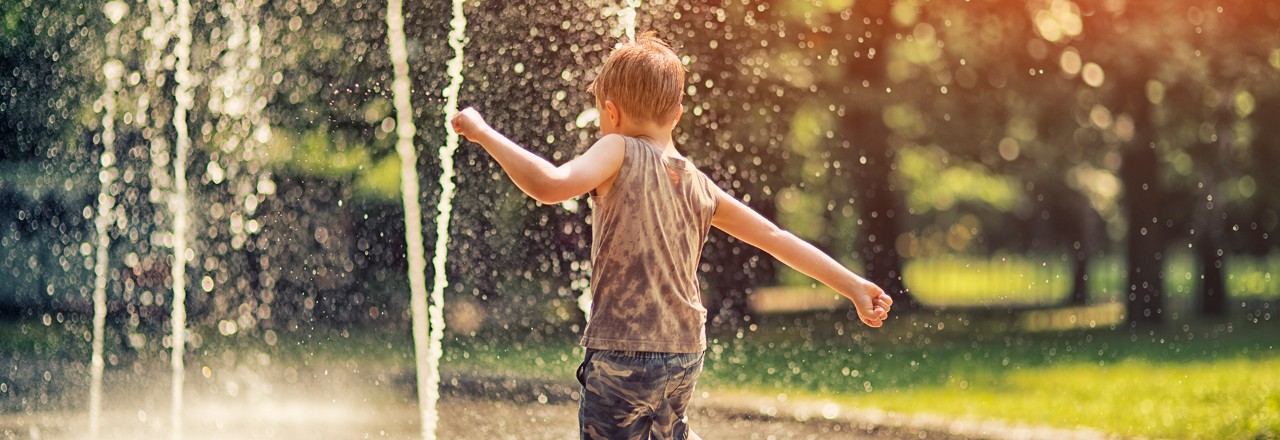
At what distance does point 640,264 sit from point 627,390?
24 centimetres

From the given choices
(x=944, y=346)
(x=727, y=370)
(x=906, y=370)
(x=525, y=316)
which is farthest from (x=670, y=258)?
(x=944, y=346)

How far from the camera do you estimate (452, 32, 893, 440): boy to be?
93.9 inches

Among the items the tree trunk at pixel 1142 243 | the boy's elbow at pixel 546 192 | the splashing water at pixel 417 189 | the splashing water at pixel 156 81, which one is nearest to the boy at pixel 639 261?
the boy's elbow at pixel 546 192

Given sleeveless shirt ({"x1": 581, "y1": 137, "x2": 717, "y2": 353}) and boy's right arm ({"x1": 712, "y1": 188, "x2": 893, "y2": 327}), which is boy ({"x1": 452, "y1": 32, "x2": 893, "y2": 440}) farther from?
boy's right arm ({"x1": 712, "y1": 188, "x2": 893, "y2": 327})

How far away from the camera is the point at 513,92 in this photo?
557cm

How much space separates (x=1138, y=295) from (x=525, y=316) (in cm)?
1197

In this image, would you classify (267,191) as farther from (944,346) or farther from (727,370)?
(944,346)

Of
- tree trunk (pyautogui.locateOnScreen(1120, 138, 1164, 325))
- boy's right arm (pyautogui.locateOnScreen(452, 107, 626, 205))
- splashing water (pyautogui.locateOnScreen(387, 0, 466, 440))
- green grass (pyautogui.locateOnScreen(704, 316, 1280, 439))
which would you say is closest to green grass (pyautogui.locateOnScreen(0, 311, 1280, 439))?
green grass (pyautogui.locateOnScreen(704, 316, 1280, 439))

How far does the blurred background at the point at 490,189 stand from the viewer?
6238 mm

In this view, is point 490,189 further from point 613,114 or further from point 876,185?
point 876,185

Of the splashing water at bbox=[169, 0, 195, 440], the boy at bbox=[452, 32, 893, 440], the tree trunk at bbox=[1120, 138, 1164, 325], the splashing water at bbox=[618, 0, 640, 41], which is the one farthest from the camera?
the tree trunk at bbox=[1120, 138, 1164, 325]

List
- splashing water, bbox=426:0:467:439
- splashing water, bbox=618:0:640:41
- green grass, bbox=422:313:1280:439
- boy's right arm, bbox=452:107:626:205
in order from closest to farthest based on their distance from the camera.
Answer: boy's right arm, bbox=452:107:626:205, splashing water, bbox=618:0:640:41, splashing water, bbox=426:0:467:439, green grass, bbox=422:313:1280:439

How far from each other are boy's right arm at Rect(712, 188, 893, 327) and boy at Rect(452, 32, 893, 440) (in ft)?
0.53

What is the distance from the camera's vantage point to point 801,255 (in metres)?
2.62
